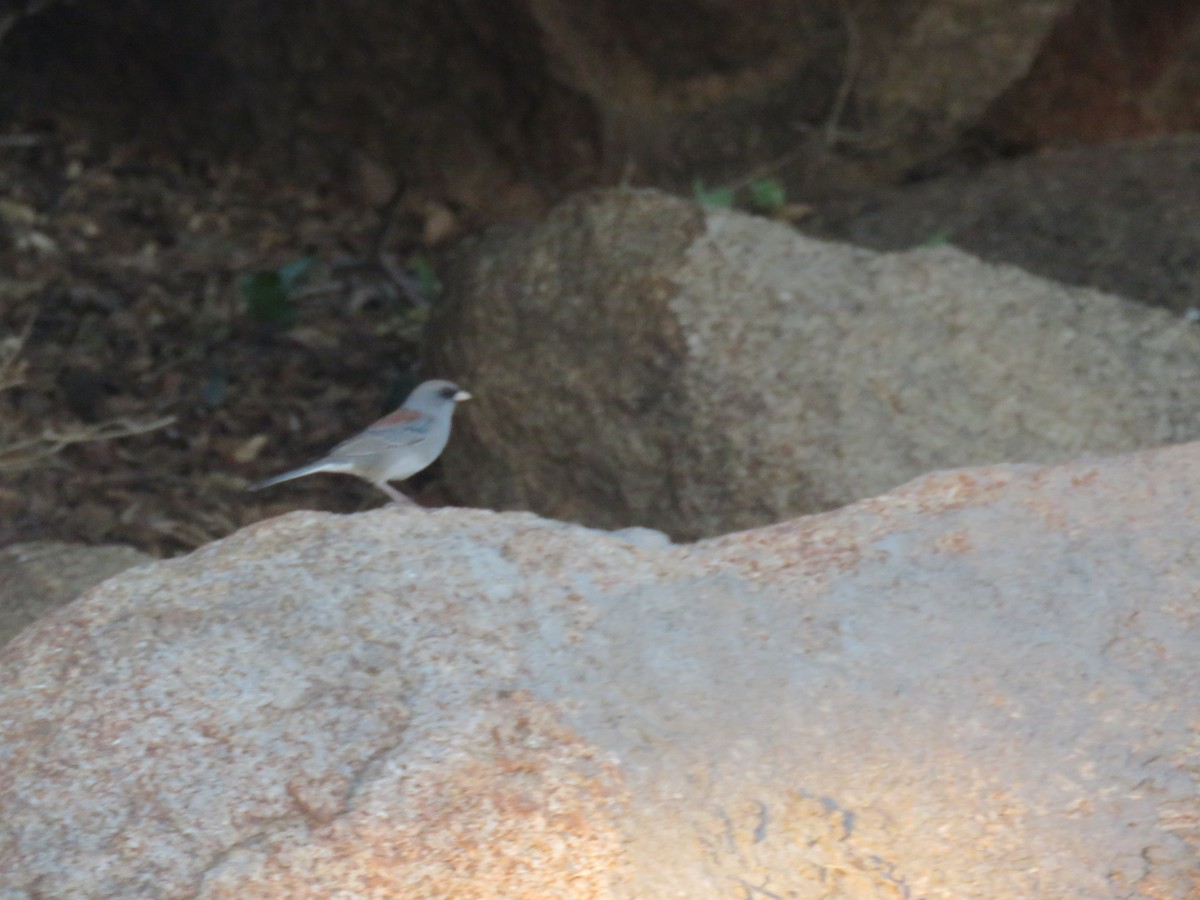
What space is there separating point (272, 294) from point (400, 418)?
2470 mm

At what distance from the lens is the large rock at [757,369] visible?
4.07 m

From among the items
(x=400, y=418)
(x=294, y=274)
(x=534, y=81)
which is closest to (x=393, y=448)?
(x=400, y=418)

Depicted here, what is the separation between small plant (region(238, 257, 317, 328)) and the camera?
5.95 metres

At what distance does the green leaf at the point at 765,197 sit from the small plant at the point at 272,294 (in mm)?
1946

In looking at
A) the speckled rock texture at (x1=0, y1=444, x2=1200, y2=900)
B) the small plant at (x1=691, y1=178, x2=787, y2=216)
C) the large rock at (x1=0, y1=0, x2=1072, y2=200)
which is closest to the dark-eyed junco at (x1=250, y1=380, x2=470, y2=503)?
the speckled rock texture at (x1=0, y1=444, x2=1200, y2=900)

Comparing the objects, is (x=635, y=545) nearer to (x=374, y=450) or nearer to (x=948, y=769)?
(x=948, y=769)

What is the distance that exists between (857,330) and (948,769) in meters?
2.30

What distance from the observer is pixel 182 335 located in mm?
5883

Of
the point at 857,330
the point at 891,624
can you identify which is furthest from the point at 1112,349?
the point at 891,624

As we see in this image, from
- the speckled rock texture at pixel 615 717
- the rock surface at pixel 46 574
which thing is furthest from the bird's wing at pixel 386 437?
the speckled rock texture at pixel 615 717

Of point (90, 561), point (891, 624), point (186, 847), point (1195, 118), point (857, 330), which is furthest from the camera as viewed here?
point (1195, 118)

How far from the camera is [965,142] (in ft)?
22.9

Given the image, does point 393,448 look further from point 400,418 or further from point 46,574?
point 46,574

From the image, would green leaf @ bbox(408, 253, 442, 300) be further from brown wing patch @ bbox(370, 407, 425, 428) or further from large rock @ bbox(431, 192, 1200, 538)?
brown wing patch @ bbox(370, 407, 425, 428)
